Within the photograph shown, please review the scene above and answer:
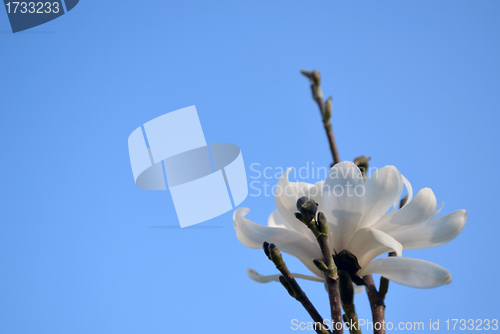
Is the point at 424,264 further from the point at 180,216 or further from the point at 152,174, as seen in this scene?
the point at 180,216

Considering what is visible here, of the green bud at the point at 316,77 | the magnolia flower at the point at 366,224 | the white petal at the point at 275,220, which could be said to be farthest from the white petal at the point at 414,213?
the green bud at the point at 316,77

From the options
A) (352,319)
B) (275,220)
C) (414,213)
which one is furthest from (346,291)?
(275,220)

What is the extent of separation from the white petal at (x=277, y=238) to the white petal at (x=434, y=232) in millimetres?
115

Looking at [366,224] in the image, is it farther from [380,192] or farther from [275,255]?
[275,255]

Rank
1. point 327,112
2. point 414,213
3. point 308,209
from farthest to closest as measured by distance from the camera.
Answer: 1. point 327,112
2. point 414,213
3. point 308,209

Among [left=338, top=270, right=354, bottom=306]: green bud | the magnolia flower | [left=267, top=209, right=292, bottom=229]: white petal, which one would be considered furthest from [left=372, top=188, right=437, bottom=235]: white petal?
[left=267, top=209, right=292, bottom=229]: white petal

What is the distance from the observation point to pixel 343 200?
1.68ft

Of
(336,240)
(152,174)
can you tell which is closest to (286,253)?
(336,240)

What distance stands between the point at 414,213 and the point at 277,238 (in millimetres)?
179

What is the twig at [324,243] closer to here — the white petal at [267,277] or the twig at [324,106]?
the white petal at [267,277]

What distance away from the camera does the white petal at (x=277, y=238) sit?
531mm

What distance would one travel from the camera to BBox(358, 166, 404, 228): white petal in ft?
1.75

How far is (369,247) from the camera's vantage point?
0.53 meters

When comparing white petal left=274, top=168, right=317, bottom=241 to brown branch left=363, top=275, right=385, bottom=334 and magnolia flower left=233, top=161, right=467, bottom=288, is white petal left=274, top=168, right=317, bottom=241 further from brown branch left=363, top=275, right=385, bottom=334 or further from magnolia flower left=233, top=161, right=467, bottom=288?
brown branch left=363, top=275, right=385, bottom=334
